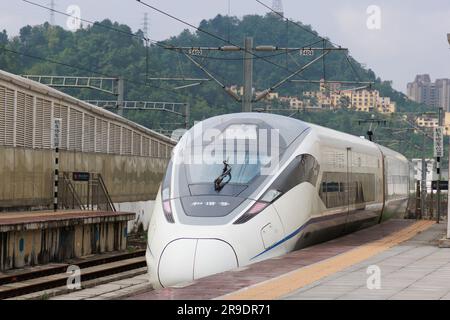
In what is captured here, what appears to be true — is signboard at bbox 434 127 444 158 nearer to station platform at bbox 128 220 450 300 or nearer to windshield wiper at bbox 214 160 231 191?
station platform at bbox 128 220 450 300

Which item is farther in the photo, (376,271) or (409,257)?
(409,257)

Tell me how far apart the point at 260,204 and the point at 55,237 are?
955cm

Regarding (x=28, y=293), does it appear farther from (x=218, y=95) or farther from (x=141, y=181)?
(x=218, y=95)

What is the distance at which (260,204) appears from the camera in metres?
14.7

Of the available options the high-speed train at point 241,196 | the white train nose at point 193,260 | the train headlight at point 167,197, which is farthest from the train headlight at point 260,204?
the train headlight at point 167,197

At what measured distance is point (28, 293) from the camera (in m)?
17.6

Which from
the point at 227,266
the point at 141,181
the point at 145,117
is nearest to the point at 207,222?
the point at 227,266

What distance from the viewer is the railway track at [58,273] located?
17734mm

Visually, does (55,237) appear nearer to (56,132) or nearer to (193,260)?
(56,132)

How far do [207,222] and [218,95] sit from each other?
66777 millimetres

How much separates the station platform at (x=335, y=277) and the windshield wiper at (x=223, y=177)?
A: 5.14 ft

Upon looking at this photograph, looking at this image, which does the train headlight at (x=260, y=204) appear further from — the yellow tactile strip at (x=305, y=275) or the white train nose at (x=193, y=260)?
the yellow tactile strip at (x=305, y=275)

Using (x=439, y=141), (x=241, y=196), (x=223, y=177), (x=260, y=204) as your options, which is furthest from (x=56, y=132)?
(x=260, y=204)
